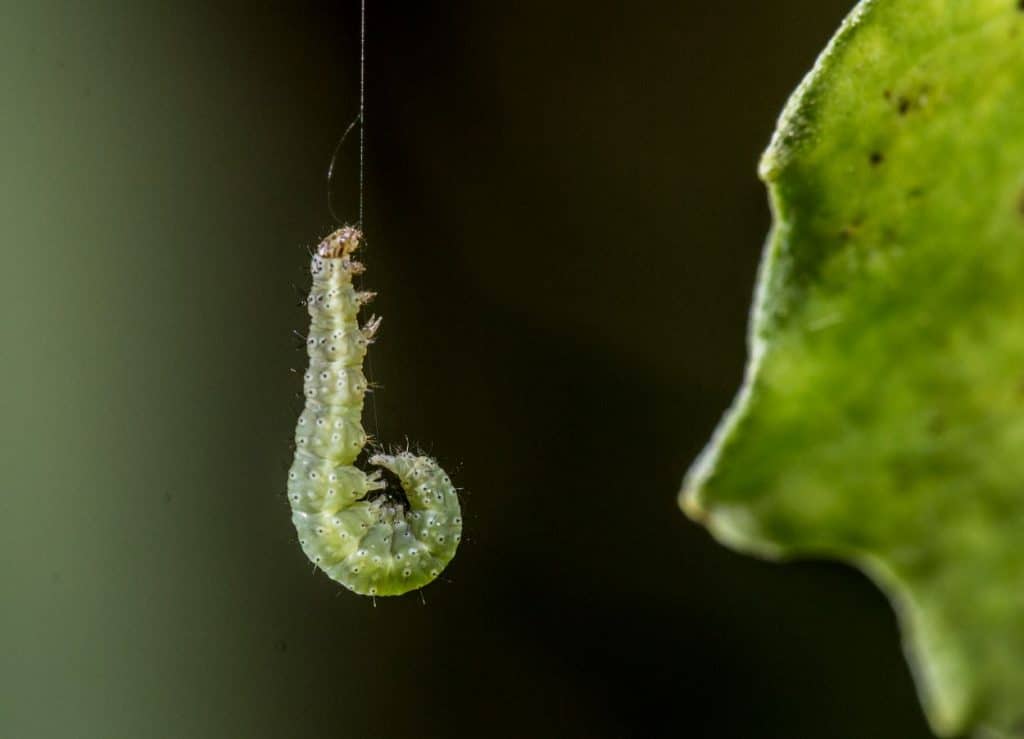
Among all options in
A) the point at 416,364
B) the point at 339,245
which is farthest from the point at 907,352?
the point at 416,364

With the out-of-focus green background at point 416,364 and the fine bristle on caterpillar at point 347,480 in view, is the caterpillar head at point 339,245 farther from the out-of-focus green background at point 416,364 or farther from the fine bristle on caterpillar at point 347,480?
the out-of-focus green background at point 416,364

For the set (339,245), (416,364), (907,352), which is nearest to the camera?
(907,352)

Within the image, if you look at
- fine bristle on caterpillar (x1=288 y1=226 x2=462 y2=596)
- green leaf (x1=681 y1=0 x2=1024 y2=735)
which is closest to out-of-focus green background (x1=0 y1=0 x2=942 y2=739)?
fine bristle on caterpillar (x1=288 y1=226 x2=462 y2=596)

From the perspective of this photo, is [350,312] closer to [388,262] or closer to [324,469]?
[324,469]

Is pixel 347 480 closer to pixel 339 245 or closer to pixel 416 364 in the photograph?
pixel 339 245

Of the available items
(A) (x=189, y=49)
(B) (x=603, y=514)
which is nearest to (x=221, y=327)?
(A) (x=189, y=49)

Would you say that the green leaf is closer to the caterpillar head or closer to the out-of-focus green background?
the caterpillar head
